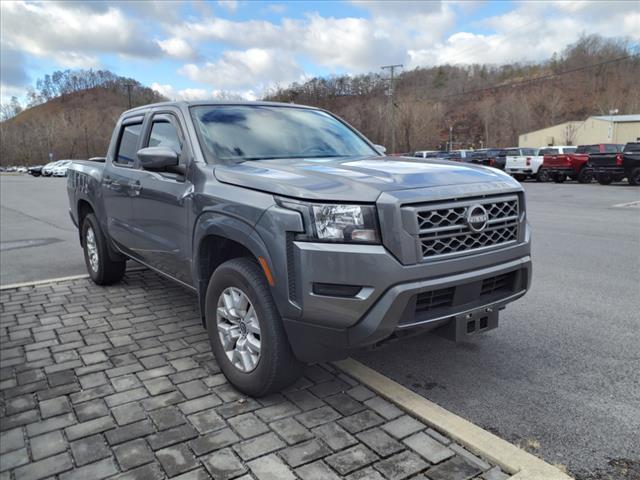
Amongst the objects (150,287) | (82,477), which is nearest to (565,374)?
(82,477)

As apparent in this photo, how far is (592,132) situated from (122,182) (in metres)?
87.7

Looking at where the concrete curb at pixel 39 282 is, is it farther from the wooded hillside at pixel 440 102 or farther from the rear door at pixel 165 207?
the wooded hillside at pixel 440 102

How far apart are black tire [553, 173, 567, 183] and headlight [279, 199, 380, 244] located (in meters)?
26.4

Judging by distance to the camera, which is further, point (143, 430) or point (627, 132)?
Answer: point (627, 132)

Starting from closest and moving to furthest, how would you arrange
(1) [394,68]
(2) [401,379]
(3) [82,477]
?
1. (3) [82,477]
2. (2) [401,379]
3. (1) [394,68]

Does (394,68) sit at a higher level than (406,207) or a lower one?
higher

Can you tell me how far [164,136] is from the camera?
14.5 ft

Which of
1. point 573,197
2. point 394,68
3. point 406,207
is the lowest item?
point 573,197

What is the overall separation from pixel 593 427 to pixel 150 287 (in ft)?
15.3

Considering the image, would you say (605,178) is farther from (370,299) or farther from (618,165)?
(370,299)

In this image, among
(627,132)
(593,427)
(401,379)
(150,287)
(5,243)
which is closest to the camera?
(593,427)

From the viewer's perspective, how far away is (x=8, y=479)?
2.52 meters

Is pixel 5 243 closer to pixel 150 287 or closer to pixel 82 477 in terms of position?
pixel 150 287

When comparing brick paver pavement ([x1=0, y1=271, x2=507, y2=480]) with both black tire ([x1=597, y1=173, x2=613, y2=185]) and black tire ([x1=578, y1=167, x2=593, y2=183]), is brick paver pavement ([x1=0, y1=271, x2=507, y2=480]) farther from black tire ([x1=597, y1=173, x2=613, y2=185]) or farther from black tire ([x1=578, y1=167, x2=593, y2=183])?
black tire ([x1=578, y1=167, x2=593, y2=183])
